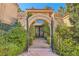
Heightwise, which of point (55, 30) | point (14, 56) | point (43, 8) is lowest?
point (14, 56)

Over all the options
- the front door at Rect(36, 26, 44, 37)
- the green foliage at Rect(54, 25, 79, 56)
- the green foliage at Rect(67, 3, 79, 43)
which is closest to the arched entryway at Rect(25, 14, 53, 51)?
the front door at Rect(36, 26, 44, 37)

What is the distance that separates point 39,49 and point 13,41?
0.42 m

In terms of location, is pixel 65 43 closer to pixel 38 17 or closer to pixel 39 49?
pixel 39 49

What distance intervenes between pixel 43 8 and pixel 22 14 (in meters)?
0.34

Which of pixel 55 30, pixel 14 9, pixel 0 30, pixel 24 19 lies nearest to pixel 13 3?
pixel 14 9

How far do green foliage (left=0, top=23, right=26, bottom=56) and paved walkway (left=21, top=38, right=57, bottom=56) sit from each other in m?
0.12

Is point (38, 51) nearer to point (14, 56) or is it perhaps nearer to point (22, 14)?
point (14, 56)

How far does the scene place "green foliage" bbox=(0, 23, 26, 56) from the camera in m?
2.59

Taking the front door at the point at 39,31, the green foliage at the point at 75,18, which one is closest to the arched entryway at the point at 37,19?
the front door at the point at 39,31

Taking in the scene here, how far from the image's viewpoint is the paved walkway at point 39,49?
8.64 feet

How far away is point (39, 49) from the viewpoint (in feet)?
8.75

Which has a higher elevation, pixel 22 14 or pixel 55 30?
pixel 22 14

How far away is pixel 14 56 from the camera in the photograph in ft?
8.53

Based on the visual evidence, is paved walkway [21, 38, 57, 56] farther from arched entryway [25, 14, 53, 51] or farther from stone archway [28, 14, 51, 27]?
stone archway [28, 14, 51, 27]
